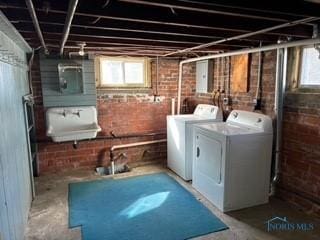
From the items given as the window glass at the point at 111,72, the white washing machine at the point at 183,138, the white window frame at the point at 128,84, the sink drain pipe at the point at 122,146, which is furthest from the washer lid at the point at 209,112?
the window glass at the point at 111,72

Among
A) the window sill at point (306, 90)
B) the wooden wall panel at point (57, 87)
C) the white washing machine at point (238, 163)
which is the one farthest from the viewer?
the wooden wall panel at point (57, 87)

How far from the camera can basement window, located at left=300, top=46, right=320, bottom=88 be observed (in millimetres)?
2547

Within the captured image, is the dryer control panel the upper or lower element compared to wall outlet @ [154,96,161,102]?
lower

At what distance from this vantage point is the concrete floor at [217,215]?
235 centimetres

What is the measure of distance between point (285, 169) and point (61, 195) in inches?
112

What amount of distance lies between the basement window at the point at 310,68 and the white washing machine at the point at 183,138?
1343 mm

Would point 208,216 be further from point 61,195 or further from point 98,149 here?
point 98,149

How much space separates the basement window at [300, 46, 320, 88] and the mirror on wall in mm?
3074

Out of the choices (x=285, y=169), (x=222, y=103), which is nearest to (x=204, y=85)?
(x=222, y=103)

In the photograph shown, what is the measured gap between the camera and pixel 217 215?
8.93 feet

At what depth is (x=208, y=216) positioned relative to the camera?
8.81ft

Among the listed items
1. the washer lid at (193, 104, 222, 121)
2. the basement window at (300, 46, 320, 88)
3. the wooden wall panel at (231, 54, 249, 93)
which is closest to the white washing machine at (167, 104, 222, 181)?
the washer lid at (193, 104, 222, 121)

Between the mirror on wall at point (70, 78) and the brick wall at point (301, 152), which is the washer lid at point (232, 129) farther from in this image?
the mirror on wall at point (70, 78)

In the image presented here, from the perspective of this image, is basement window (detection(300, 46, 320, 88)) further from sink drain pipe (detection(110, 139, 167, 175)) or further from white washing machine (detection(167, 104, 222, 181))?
sink drain pipe (detection(110, 139, 167, 175))
